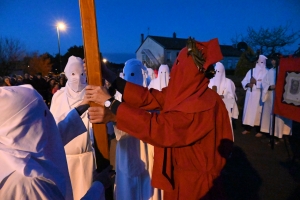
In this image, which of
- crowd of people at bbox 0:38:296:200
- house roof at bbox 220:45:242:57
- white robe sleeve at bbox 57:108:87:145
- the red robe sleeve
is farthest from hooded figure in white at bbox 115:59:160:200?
house roof at bbox 220:45:242:57

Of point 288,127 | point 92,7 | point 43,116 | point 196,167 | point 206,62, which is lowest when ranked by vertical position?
point 288,127

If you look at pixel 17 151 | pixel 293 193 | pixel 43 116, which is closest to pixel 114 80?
pixel 43 116

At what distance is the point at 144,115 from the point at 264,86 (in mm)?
7086

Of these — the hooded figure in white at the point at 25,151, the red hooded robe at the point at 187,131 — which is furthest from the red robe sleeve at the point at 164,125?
the hooded figure in white at the point at 25,151

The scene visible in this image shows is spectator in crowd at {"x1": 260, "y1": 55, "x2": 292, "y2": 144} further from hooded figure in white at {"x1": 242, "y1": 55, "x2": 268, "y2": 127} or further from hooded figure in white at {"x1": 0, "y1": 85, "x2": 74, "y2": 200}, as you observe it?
hooded figure in white at {"x1": 0, "y1": 85, "x2": 74, "y2": 200}

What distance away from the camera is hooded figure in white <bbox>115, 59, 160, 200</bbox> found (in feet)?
9.94

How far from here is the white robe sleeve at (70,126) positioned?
2287 millimetres

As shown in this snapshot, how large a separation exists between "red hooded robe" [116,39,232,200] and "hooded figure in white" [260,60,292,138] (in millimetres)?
5958

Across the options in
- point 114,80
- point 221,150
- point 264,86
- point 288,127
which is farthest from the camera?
point 264,86

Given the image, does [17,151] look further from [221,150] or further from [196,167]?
[221,150]

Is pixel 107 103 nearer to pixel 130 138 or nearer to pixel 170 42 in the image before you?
pixel 130 138

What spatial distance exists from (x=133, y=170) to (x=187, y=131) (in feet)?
4.61

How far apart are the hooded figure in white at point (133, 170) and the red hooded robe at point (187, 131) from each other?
2.66ft

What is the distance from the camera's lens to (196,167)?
2090mm
